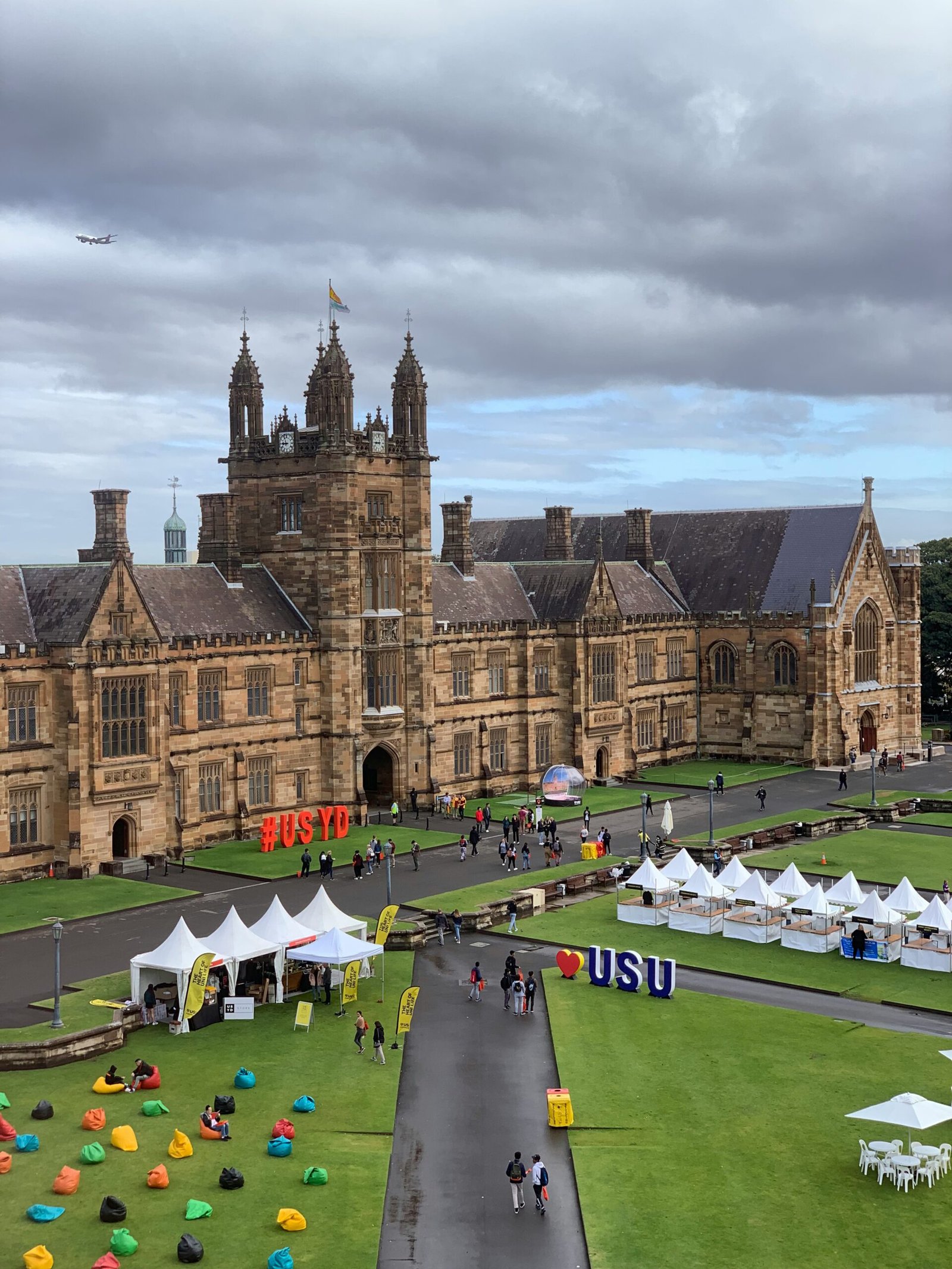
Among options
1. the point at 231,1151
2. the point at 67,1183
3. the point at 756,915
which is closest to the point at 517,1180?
the point at 231,1151

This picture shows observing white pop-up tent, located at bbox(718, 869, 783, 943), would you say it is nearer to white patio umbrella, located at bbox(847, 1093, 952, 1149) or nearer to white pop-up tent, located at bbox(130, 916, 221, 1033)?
A: white pop-up tent, located at bbox(130, 916, 221, 1033)

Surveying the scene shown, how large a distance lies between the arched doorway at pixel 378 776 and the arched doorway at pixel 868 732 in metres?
40.0

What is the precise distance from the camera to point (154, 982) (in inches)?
1887

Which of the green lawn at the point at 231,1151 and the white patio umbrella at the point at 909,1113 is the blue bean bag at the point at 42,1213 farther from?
the white patio umbrella at the point at 909,1113

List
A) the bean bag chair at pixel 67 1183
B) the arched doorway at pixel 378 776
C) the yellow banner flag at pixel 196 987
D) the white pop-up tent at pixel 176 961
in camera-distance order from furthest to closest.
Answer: the arched doorway at pixel 378 776
the white pop-up tent at pixel 176 961
the yellow banner flag at pixel 196 987
the bean bag chair at pixel 67 1183

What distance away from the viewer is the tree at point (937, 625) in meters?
127

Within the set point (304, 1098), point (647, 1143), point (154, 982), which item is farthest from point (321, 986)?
point (647, 1143)

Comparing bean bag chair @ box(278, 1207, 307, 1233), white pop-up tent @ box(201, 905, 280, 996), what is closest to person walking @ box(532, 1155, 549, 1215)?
bean bag chair @ box(278, 1207, 307, 1233)

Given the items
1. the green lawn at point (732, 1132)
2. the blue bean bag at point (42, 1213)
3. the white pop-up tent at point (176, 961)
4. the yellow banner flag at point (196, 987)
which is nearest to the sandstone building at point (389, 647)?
the white pop-up tent at point (176, 961)

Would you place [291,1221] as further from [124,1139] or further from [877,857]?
[877,857]

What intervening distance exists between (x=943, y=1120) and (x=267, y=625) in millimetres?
51977

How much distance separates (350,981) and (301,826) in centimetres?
2943

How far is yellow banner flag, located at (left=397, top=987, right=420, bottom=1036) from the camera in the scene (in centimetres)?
4559

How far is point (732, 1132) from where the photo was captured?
37812mm
